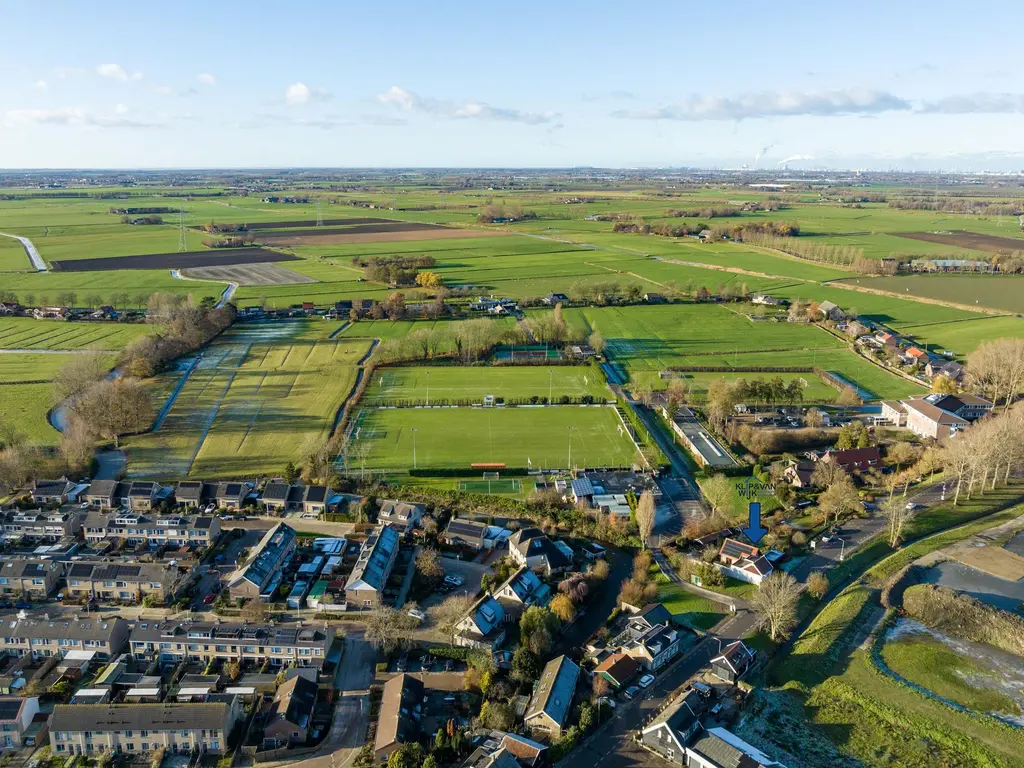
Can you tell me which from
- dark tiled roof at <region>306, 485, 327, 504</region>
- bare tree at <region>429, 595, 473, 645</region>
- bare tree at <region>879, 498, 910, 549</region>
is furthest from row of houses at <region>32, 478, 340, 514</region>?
bare tree at <region>879, 498, 910, 549</region>

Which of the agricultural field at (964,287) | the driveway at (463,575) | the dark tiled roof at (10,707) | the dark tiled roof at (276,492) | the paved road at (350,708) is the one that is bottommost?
the paved road at (350,708)

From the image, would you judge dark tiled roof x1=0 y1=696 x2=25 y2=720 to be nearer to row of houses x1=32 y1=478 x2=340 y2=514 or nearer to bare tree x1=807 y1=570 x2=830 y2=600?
row of houses x1=32 y1=478 x2=340 y2=514

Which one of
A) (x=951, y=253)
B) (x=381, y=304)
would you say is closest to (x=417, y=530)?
(x=381, y=304)

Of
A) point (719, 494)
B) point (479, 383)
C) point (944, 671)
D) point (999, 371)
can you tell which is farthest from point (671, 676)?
point (999, 371)

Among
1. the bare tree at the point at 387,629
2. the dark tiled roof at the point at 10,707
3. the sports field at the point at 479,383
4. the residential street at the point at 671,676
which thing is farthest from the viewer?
the sports field at the point at 479,383

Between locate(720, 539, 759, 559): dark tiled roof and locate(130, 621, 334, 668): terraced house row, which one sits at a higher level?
locate(720, 539, 759, 559): dark tiled roof

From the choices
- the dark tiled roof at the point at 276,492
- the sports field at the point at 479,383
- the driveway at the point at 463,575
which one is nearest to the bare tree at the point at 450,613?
the driveway at the point at 463,575

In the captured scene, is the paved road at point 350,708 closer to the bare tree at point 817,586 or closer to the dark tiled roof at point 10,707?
the dark tiled roof at point 10,707
